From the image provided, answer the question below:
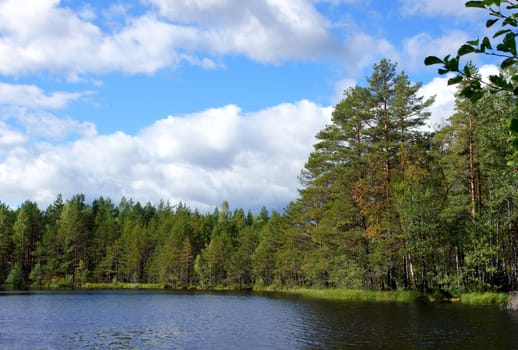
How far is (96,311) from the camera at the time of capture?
140ft

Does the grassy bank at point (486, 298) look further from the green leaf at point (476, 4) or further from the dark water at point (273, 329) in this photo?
the green leaf at point (476, 4)

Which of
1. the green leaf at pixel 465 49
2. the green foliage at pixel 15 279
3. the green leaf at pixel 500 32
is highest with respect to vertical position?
the green leaf at pixel 500 32

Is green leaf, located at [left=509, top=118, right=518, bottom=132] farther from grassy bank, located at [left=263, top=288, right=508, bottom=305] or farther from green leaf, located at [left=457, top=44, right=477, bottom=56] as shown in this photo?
grassy bank, located at [left=263, top=288, right=508, bottom=305]

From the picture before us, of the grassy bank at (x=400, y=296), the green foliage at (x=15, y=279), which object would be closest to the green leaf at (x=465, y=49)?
the grassy bank at (x=400, y=296)

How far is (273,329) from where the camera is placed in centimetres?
2923

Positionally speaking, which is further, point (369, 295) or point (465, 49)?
point (369, 295)

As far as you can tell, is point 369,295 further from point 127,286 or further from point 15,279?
point 15,279

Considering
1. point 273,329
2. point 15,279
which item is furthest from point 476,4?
point 15,279

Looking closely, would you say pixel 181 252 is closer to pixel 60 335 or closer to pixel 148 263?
pixel 148 263

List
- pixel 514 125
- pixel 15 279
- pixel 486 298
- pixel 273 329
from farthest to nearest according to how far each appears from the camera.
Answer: pixel 15 279
pixel 486 298
pixel 273 329
pixel 514 125

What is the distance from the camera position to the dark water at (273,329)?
76.5ft

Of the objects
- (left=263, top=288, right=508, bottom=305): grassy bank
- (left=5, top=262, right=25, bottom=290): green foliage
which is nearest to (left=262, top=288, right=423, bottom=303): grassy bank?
(left=263, top=288, right=508, bottom=305): grassy bank

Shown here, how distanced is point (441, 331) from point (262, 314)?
16.7 meters

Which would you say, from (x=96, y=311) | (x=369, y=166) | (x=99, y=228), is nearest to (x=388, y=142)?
(x=369, y=166)
